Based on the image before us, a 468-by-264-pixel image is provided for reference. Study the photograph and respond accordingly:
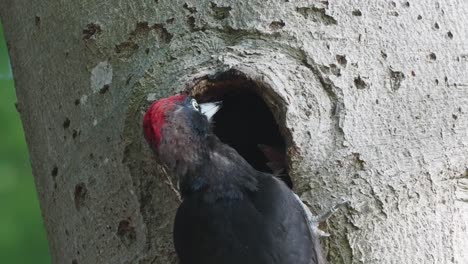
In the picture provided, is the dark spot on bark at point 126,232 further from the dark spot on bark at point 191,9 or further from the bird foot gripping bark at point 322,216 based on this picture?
the dark spot on bark at point 191,9

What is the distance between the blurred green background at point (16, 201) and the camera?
14.2 feet

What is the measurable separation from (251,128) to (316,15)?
887 millimetres

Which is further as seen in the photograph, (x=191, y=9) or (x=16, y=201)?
(x=16, y=201)

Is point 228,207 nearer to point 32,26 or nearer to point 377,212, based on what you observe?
point 377,212

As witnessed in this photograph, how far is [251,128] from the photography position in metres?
4.04

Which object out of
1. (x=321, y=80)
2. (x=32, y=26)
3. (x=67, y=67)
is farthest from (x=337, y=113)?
(x=32, y=26)

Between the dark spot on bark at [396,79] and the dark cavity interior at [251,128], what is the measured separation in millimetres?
518

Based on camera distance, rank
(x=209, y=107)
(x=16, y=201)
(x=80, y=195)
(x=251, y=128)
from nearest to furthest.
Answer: (x=80, y=195)
(x=209, y=107)
(x=251, y=128)
(x=16, y=201)

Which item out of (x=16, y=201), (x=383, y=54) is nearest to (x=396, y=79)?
(x=383, y=54)

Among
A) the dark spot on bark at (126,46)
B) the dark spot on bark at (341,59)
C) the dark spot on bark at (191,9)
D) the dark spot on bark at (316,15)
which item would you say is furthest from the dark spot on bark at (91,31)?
the dark spot on bark at (341,59)

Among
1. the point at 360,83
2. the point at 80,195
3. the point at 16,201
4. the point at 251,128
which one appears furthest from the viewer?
the point at 16,201

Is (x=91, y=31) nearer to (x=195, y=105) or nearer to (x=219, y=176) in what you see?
(x=195, y=105)

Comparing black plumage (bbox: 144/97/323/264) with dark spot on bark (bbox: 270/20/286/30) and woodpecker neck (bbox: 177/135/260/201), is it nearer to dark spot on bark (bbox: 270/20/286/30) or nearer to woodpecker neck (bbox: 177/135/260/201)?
woodpecker neck (bbox: 177/135/260/201)

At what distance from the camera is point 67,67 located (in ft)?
11.2
